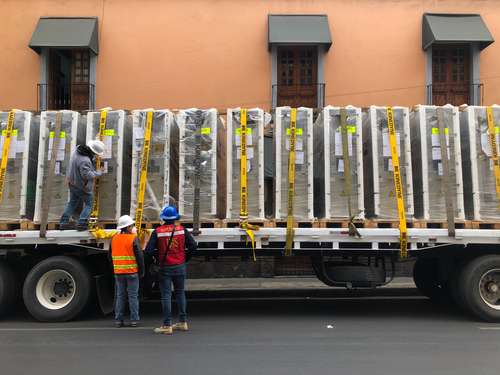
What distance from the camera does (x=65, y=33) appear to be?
13.7 m

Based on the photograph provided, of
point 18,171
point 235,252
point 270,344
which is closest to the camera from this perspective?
point 270,344

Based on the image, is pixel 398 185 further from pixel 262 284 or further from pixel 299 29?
pixel 299 29

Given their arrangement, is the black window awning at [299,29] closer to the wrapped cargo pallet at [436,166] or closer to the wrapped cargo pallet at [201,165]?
the wrapped cargo pallet at [436,166]

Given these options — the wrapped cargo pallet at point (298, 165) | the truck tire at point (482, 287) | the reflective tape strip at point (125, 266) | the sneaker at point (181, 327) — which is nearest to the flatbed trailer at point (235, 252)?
the truck tire at point (482, 287)

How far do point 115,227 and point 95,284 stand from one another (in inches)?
36.2

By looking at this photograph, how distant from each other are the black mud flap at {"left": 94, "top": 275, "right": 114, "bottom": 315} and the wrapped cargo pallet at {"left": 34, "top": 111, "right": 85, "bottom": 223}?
3.78ft

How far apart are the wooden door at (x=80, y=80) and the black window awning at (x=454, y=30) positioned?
9.75 meters

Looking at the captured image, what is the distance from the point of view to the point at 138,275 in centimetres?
720

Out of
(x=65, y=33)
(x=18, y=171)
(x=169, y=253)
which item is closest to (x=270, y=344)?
(x=169, y=253)

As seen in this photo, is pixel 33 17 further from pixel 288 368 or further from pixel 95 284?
pixel 288 368

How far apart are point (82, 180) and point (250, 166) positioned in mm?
2522

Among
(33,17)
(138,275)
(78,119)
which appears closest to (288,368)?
(138,275)

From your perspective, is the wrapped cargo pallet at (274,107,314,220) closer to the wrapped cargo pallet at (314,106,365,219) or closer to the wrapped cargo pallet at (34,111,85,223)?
the wrapped cargo pallet at (314,106,365,219)

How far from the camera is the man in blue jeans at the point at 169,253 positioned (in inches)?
271
